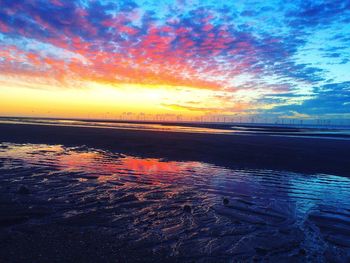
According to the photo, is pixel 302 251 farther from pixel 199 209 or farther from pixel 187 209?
pixel 187 209

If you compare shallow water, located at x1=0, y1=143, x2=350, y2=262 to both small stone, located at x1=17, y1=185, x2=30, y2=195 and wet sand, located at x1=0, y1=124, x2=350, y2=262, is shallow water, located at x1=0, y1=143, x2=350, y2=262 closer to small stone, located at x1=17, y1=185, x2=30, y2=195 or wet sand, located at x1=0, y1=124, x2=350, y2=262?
wet sand, located at x1=0, y1=124, x2=350, y2=262

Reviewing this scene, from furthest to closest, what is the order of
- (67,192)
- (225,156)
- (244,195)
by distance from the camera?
(225,156), (244,195), (67,192)

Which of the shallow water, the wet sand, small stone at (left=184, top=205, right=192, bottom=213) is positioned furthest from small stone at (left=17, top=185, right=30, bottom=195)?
small stone at (left=184, top=205, right=192, bottom=213)

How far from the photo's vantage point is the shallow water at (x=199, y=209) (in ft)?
24.1

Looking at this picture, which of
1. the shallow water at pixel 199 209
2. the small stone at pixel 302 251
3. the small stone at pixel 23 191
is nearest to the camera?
the small stone at pixel 302 251

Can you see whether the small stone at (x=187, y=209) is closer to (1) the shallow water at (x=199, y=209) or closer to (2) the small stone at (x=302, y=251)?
(1) the shallow water at (x=199, y=209)

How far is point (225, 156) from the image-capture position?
86.2ft

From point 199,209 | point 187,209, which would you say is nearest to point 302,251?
point 199,209

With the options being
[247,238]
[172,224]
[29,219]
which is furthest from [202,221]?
[29,219]

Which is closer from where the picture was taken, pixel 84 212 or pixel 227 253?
pixel 227 253

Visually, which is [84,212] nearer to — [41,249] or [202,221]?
[41,249]

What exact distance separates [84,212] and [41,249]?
113 inches

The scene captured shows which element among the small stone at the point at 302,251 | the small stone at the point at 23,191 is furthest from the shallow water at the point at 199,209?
the small stone at the point at 23,191

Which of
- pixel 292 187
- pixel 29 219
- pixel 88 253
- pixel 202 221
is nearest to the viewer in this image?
pixel 88 253
